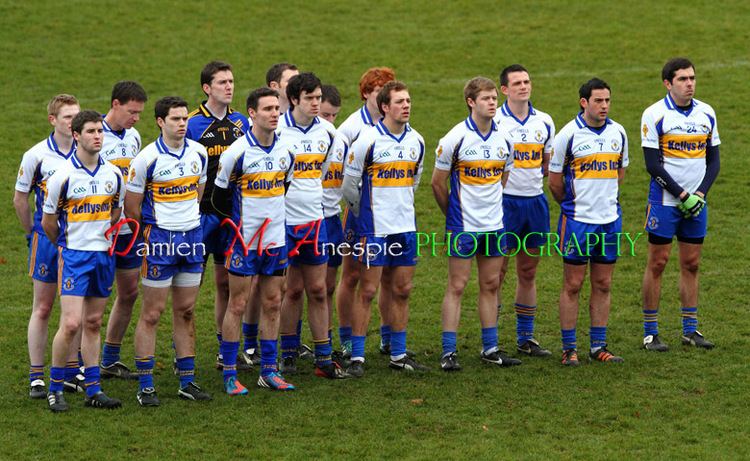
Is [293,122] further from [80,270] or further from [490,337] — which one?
[490,337]

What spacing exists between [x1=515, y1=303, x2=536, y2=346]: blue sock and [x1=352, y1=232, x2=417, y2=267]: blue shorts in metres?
1.33

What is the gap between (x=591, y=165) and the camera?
10.4 m

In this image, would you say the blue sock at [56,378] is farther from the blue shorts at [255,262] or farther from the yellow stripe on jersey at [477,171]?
the yellow stripe on jersey at [477,171]

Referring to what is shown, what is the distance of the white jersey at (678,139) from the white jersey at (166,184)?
4.22 meters

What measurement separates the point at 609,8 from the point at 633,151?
22.6 feet

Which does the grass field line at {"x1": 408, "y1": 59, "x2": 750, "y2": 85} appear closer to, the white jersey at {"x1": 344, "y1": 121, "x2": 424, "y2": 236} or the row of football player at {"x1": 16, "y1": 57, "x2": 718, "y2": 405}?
the row of football player at {"x1": 16, "y1": 57, "x2": 718, "y2": 405}

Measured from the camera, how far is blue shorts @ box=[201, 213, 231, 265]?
10.1m

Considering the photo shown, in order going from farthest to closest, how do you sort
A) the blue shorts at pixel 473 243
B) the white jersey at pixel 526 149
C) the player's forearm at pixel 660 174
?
1. the white jersey at pixel 526 149
2. the player's forearm at pixel 660 174
3. the blue shorts at pixel 473 243

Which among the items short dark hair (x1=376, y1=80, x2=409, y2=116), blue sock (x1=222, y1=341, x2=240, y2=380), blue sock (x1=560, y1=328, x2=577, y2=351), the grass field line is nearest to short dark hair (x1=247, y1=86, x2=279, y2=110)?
short dark hair (x1=376, y1=80, x2=409, y2=116)

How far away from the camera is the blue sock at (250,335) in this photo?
10.8 metres

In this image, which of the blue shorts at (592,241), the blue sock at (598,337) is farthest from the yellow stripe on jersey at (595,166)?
the blue sock at (598,337)

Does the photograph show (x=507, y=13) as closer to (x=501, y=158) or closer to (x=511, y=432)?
(x=501, y=158)

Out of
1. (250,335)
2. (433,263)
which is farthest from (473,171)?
(433,263)

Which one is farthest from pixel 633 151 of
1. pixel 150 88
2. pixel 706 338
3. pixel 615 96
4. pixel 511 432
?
pixel 511 432
